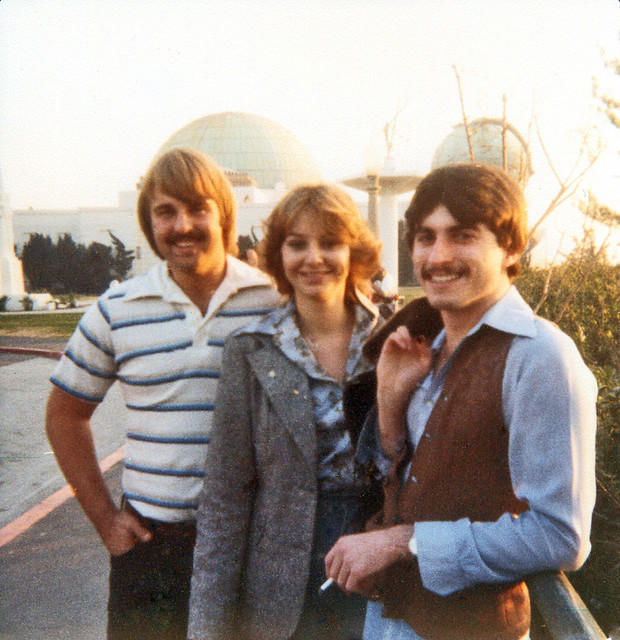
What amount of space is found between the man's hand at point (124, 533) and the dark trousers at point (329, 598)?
54 cm

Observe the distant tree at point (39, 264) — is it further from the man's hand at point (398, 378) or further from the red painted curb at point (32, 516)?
the man's hand at point (398, 378)

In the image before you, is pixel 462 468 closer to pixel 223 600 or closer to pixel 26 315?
pixel 223 600

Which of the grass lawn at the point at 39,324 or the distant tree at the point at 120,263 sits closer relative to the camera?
the grass lawn at the point at 39,324

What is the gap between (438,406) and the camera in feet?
4.11

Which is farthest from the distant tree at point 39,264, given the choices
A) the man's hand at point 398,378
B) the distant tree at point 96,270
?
the man's hand at point 398,378

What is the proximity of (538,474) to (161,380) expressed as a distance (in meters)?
1.14

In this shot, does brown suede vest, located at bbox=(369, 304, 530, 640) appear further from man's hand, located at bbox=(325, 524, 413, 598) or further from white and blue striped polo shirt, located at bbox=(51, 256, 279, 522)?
white and blue striped polo shirt, located at bbox=(51, 256, 279, 522)

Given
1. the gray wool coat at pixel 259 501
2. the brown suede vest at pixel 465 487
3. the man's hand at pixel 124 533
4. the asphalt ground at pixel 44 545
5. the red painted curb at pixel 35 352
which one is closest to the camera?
the brown suede vest at pixel 465 487

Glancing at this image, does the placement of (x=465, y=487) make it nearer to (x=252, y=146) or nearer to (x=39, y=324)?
(x=39, y=324)

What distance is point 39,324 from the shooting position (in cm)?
1588

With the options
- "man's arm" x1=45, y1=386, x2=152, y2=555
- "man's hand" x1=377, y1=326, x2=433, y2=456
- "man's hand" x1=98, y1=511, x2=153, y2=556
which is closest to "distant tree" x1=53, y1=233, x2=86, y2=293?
"man's arm" x1=45, y1=386, x2=152, y2=555

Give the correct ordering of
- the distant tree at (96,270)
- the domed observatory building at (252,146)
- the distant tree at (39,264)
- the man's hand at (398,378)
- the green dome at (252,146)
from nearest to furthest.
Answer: the man's hand at (398,378) → the distant tree at (39,264) → the distant tree at (96,270) → the domed observatory building at (252,146) → the green dome at (252,146)

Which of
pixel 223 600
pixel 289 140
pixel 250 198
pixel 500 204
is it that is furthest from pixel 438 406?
pixel 289 140

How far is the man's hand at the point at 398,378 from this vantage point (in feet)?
4.72
